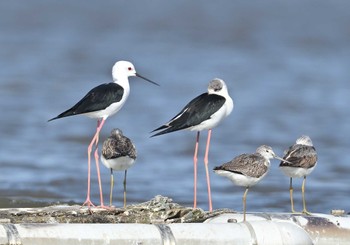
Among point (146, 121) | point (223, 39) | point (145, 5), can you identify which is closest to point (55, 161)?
point (146, 121)

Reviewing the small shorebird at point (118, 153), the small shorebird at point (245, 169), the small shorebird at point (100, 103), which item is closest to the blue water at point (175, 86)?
the small shorebird at point (100, 103)

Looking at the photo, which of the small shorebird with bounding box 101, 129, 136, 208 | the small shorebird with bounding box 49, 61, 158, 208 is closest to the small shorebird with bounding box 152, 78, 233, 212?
the small shorebird with bounding box 101, 129, 136, 208

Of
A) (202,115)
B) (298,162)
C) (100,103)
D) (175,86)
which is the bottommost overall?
(298,162)

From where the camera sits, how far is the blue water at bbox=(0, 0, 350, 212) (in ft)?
54.6

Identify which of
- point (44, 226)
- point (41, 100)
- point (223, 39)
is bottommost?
point (44, 226)

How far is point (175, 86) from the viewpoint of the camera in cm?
2523

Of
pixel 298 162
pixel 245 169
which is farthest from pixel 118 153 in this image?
pixel 298 162

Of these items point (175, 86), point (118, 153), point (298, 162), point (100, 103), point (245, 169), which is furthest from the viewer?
point (175, 86)

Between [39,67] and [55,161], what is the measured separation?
10.7 metres

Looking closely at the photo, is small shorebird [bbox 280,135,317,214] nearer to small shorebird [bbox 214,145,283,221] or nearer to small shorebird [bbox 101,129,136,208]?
small shorebird [bbox 214,145,283,221]

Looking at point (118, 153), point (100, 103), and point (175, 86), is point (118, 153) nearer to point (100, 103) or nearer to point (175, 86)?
point (100, 103)

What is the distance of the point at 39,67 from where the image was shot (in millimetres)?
28562

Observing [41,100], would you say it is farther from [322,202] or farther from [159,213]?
[159,213]

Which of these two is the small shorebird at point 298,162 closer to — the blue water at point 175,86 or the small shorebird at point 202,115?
the small shorebird at point 202,115
